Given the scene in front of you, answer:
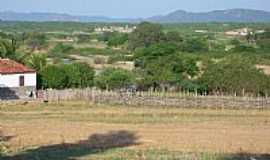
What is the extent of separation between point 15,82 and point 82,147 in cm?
3348

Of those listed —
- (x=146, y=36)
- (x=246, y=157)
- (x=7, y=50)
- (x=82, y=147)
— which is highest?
(x=146, y=36)

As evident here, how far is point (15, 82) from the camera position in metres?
58.8

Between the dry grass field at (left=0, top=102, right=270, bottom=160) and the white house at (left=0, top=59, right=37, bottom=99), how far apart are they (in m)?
6.17

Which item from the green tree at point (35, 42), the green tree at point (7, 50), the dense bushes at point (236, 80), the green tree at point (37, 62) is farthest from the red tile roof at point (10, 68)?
the green tree at point (35, 42)

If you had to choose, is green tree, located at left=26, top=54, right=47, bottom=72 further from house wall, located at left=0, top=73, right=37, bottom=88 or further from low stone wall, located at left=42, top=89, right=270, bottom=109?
low stone wall, located at left=42, top=89, right=270, bottom=109

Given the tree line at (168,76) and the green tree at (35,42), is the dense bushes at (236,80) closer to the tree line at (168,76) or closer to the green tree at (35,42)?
the tree line at (168,76)

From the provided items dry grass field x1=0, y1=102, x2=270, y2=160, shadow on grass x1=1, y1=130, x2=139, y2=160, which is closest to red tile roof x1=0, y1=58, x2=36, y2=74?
dry grass field x1=0, y1=102, x2=270, y2=160

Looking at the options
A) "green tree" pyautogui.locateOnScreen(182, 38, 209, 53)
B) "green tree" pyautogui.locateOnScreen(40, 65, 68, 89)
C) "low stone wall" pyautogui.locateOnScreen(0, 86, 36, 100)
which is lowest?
"low stone wall" pyautogui.locateOnScreen(0, 86, 36, 100)

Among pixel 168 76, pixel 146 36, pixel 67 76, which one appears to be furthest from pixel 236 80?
pixel 146 36

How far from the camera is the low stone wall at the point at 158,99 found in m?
52.5

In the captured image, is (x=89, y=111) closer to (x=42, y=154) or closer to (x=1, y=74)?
(x=1, y=74)

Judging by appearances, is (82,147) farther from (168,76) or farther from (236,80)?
(168,76)

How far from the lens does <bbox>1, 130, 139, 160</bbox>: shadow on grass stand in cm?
2259

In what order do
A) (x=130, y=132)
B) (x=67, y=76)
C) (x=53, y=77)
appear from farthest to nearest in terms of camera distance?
1. (x=67, y=76)
2. (x=53, y=77)
3. (x=130, y=132)
